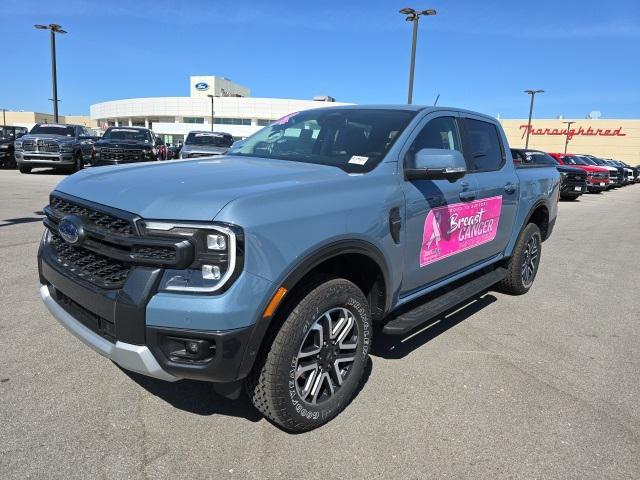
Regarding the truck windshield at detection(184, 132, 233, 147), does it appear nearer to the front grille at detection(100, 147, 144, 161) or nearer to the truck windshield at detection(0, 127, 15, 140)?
the front grille at detection(100, 147, 144, 161)

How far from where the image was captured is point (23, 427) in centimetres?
262

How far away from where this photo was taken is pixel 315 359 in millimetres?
2721

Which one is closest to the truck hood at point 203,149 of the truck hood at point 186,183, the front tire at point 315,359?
the truck hood at point 186,183

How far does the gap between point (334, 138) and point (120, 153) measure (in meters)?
13.4

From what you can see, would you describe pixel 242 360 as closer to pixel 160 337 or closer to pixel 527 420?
pixel 160 337

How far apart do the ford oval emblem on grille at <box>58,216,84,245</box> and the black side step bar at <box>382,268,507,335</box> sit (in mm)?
1917

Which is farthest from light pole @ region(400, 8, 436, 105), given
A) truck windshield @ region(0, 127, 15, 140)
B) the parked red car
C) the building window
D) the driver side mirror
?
the building window

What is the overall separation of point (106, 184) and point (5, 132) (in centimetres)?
2472

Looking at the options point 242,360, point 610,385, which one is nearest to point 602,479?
point 610,385

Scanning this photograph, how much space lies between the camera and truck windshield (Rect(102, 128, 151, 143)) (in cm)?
1636

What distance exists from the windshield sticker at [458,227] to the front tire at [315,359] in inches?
31.5

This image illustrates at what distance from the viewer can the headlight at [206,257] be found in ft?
7.08

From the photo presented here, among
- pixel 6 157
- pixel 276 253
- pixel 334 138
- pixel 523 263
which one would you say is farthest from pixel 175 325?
pixel 6 157

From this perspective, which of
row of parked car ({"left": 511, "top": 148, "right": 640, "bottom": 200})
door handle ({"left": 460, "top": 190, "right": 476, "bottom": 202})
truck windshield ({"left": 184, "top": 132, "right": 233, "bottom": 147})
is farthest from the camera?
truck windshield ({"left": 184, "top": 132, "right": 233, "bottom": 147})
